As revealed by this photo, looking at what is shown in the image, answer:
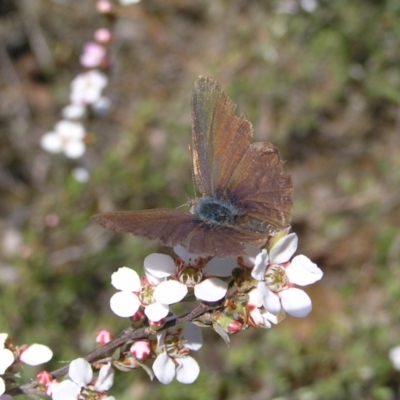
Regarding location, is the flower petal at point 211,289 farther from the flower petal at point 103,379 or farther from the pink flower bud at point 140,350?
the flower petal at point 103,379

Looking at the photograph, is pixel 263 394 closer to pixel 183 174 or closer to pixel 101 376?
pixel 183 174

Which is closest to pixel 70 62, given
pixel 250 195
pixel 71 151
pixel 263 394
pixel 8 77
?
pixel 8 77

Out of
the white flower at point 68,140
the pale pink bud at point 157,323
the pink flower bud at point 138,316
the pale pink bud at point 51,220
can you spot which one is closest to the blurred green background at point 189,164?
the pale pink bud at point 51,220

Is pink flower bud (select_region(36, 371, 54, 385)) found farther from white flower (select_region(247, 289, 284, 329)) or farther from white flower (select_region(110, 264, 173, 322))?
white flower (select_region(247, 289, 284, 329))

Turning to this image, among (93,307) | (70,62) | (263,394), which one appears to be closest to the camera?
(263,394)

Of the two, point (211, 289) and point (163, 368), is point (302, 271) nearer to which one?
point (211, 289)

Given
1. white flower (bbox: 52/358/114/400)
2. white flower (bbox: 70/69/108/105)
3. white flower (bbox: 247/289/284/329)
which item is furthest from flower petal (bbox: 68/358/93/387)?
white flower (bbox: 70/69/108/105)
